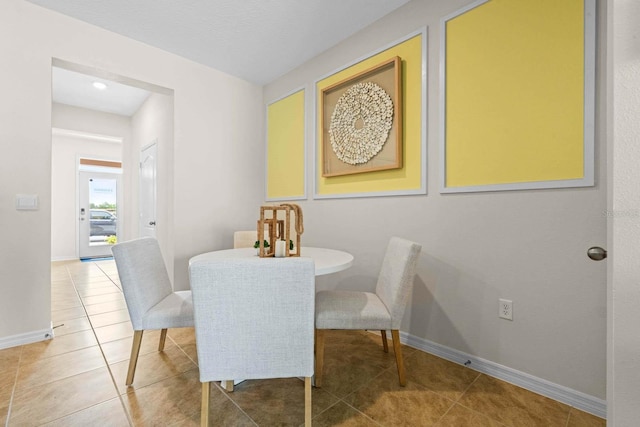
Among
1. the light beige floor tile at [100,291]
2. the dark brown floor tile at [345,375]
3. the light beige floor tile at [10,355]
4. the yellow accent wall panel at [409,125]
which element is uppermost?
the yellow accent wall panel at [409,125]

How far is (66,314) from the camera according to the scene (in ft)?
8.85

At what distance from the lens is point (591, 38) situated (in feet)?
4.49

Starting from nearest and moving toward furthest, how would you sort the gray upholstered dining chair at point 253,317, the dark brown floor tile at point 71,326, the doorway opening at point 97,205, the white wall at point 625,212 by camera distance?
the white wall at point 625,212, the gray upholstered dining chair at point 253,317, the dark brown floor tile at point 71,326, the doorway opening at point 97,205

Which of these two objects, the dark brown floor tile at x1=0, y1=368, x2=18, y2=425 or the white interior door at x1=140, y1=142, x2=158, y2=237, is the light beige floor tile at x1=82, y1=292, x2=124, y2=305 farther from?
the dark brown floor tile at x1=0, y1=368, x2=18, y2=425

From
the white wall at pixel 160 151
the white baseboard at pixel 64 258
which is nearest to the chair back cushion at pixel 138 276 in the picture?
the white wall at pixel 160 151

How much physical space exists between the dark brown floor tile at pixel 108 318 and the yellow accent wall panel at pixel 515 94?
3027 mm

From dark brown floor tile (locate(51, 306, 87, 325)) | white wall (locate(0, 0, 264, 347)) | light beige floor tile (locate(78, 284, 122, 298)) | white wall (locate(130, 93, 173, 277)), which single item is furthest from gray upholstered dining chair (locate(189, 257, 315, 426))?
light beige floor tile (locate(78, 284, 122, 298))

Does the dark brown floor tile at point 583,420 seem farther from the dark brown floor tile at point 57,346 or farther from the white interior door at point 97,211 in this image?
the white interior door at point 97,211

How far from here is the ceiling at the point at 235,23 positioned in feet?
7.05

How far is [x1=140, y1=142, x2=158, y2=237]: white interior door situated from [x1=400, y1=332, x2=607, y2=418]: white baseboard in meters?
3.52

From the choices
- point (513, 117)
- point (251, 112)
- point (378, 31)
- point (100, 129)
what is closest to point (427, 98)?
point (513, 117)

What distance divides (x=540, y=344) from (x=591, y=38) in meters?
1.58

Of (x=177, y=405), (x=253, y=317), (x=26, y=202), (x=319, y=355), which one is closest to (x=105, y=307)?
(x=26, y=202)

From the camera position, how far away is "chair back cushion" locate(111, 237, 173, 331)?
1.50 meters
